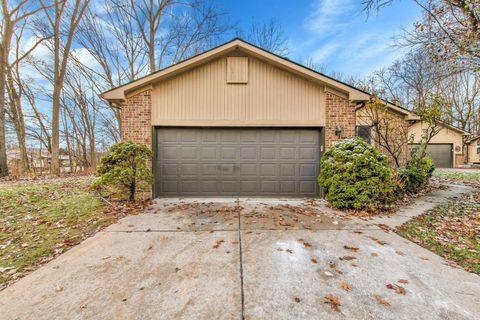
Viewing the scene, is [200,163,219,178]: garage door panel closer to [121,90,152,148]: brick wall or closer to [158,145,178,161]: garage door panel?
[158,145,178,161]: garage door panel

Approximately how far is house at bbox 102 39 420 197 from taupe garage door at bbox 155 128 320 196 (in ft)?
0.11

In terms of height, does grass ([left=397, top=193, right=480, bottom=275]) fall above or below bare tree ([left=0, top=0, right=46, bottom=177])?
below

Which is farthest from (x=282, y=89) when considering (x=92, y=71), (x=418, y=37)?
(x=92, y=71)

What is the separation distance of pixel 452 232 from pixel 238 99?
6018 millimetres

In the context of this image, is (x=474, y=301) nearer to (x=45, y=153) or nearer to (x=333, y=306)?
→ (x=333, y=306)

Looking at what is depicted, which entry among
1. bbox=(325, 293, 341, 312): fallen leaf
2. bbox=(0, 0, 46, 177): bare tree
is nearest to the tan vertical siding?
bbox=(325, 293, 341, 312): fallen leaf

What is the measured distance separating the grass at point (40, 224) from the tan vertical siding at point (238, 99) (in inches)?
126

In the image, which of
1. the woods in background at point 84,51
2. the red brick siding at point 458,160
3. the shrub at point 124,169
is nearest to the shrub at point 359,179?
the shrub at point 124,169

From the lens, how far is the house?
704 cm

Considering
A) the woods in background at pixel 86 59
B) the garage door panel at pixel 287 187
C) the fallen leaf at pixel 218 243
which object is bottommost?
the fallen leaf at pixel 218 243

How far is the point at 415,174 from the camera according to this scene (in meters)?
7.32

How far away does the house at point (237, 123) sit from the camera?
704 centimetres

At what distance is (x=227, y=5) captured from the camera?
46.4ft

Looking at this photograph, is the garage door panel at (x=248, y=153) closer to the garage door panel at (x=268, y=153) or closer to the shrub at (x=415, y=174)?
the garage door panel at (x=268, y=153)
